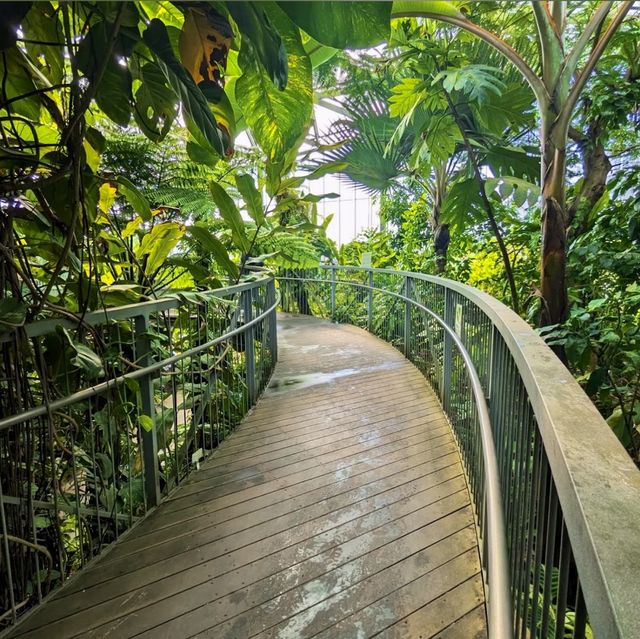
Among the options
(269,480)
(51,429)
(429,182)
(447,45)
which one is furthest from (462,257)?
(51,429)

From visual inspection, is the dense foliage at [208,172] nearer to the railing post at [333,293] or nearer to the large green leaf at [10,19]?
the large green leaf at [10,19]

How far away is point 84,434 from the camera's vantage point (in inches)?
80.7

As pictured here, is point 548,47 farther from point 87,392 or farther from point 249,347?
point 87,392

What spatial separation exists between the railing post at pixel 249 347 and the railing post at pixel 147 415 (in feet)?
4.60

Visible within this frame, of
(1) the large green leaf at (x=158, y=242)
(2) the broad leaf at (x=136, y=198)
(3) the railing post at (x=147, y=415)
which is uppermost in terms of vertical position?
(2) the broad leaf at (x=136, y=198)

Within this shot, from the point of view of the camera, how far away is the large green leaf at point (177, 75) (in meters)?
1.23

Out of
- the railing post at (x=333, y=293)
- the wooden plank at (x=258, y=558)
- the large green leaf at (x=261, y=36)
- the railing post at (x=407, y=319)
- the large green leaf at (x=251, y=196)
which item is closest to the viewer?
the large green leaf at (x=261, y=36)

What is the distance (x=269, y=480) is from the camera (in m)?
2.58

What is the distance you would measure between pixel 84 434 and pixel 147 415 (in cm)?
30

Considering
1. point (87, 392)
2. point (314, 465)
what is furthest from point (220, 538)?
point (87, 392)

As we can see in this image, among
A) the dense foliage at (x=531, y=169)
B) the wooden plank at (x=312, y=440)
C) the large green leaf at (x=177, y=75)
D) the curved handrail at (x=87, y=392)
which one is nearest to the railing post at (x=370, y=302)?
the dense foliage at (x=531, y=169)

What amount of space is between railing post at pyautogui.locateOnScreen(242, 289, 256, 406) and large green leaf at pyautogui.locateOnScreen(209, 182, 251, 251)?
45cm

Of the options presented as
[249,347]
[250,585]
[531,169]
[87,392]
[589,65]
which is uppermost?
[589,65]

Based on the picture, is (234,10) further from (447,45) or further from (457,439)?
(447,45)
